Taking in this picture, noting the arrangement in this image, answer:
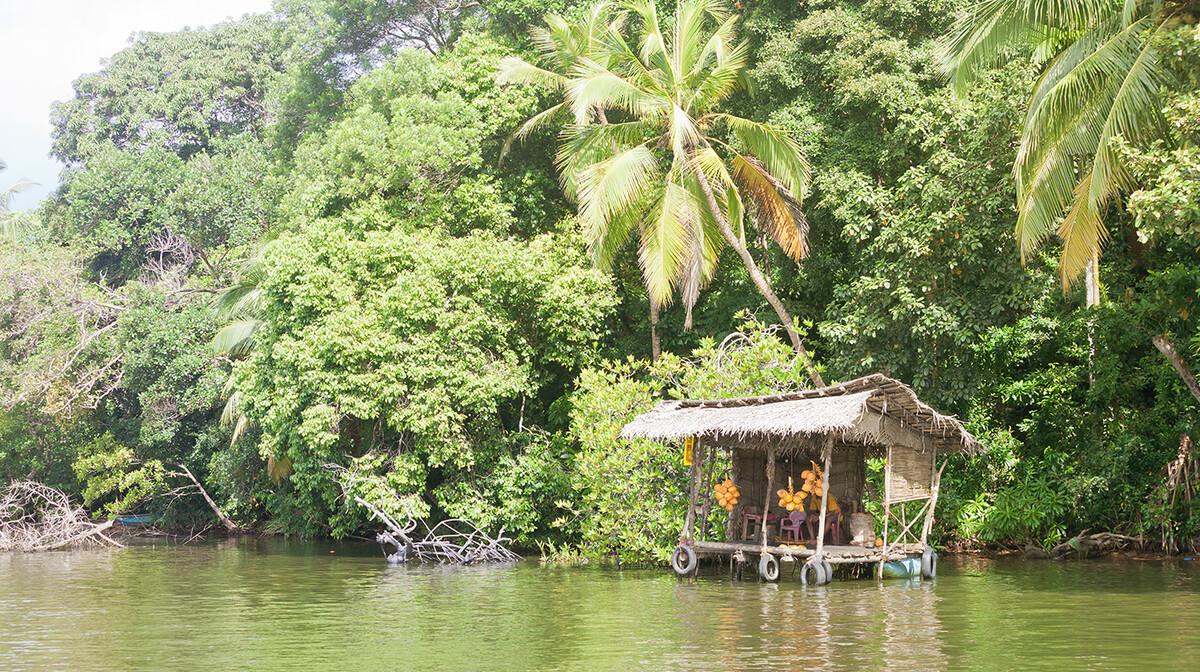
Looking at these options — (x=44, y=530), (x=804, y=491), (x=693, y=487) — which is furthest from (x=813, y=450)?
(x=44, y=530)

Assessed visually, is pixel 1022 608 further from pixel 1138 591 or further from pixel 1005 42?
pixel 1005 42

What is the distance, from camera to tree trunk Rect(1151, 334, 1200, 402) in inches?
551

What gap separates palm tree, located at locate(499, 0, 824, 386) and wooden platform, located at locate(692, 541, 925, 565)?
3120 mm

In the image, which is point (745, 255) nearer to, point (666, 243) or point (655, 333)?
point (666, 243)

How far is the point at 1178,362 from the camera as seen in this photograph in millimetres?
14180

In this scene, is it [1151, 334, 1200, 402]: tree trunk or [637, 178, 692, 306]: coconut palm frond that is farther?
[637, 178, 692, 306]: coconut palm frond

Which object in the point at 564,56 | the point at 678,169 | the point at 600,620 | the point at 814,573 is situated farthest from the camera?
the point at 564,56

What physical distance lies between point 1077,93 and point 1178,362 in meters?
4.32

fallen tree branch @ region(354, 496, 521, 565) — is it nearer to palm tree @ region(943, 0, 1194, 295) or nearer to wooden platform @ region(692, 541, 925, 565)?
wooden platform @ region(692, 541, 925, 565)

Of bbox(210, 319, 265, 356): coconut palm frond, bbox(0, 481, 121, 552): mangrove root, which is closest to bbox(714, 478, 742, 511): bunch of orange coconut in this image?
bbox(210, 319, 265, 356): coconut palm frond

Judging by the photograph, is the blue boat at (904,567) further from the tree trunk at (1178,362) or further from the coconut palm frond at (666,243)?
the coconut palm frond at (666,243)

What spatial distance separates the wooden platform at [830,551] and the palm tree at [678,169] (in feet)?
10.2

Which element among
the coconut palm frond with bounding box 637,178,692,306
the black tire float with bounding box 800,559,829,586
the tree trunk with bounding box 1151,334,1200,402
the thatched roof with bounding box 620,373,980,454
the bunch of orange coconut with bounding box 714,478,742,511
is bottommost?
the black tire float with bounding box 800,559,829,586

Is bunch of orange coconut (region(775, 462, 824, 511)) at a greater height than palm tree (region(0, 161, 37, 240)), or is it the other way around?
palm tree (region(0, 161, 37, 240))
